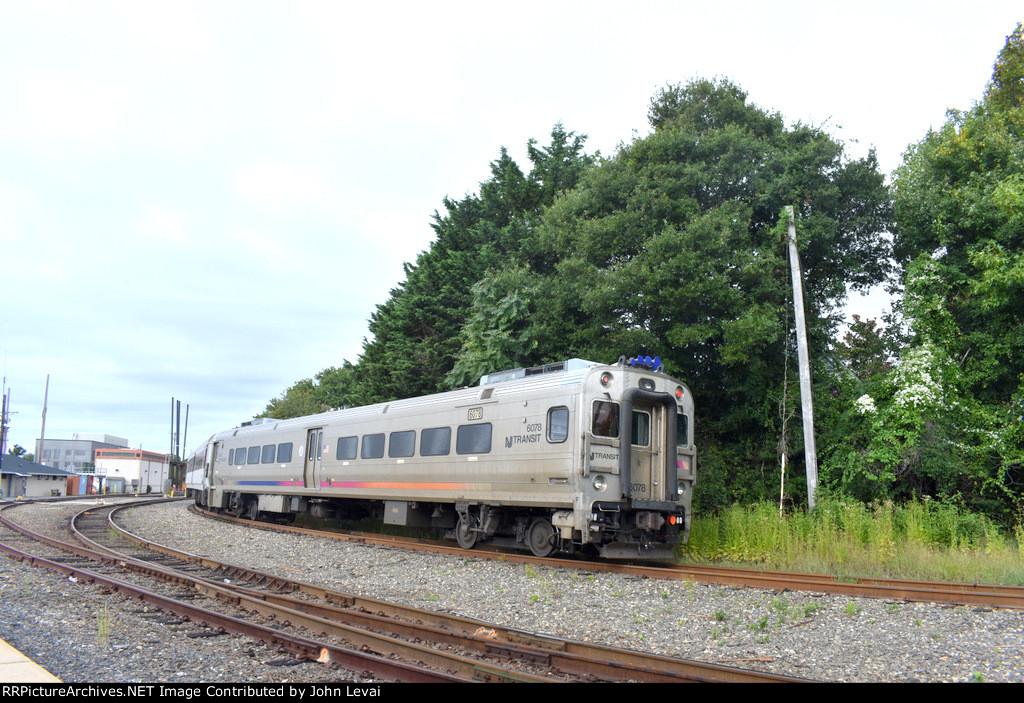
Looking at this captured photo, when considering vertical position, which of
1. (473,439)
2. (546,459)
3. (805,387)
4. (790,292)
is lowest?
(546,459)

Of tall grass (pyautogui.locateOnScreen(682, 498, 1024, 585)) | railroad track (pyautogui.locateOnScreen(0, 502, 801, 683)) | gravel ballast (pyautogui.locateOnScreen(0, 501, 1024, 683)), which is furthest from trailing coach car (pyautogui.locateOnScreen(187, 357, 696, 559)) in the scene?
railroad track (pyautogui.locateOnScreen(0, 502, 801, 683))

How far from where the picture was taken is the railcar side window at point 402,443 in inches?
571

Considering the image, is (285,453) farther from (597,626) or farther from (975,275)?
(975,275)

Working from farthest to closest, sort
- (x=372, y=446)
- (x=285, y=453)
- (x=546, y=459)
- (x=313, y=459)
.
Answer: (x=285, y=453) → (x=313, y=459) → (x=372, y=446) → (x=546, y=459)

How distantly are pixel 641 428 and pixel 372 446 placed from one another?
680cm

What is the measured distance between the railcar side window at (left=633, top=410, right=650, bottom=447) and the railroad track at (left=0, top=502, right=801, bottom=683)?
524 centimetres

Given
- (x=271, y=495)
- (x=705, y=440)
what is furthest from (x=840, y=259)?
(x=271, y=495)

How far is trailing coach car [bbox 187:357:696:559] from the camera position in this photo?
10.8m

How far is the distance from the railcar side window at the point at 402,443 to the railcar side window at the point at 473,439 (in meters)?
1.62

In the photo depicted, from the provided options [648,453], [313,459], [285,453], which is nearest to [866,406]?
[648,453]

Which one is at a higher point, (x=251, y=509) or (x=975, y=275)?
(x=975, y=275)

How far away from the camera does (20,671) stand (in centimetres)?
511

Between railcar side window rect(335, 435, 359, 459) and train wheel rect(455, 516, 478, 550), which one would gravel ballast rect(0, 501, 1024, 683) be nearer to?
train wheel rect(455, 516, 478, 550)

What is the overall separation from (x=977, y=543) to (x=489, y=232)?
18.4 m
